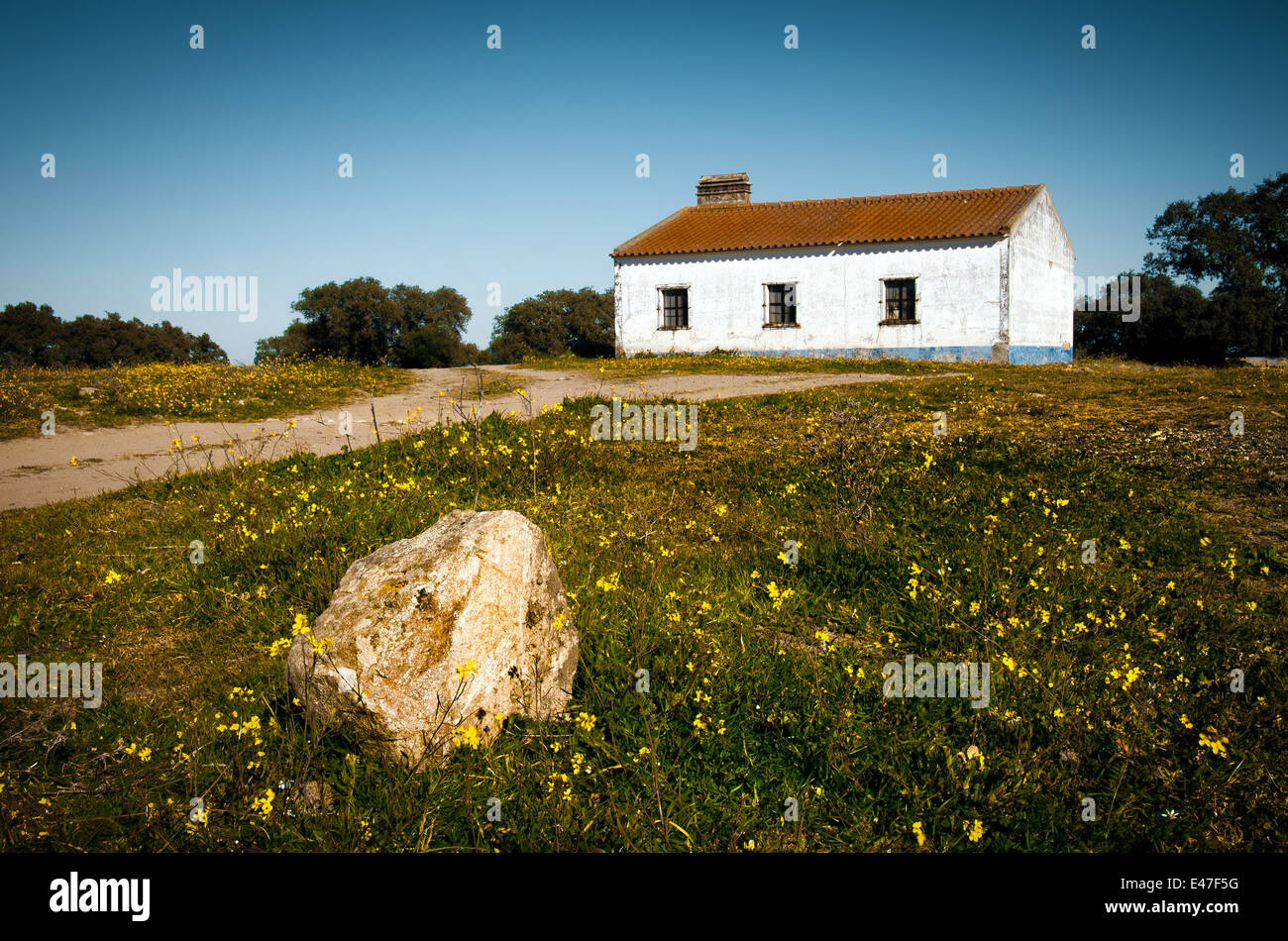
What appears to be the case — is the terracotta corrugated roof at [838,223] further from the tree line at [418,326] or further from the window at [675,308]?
the tree line at [418,326]

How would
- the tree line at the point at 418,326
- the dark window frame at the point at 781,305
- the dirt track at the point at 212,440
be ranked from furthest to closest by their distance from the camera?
the tree line at the point at 418,326 → the dark window frame at the point at 781,305 → the dirt track at the point at 212,440

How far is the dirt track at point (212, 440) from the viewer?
778 centimetres

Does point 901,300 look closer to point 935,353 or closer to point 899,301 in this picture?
point 899,301

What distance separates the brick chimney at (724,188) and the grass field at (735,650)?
23.9 meters

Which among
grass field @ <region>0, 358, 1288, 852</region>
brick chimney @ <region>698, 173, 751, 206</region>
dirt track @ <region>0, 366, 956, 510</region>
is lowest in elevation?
grass field @ <region>0, 358, 1288, 852</region>

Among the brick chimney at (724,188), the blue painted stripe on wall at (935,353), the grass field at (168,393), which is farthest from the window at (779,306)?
the grass field at (168,393)

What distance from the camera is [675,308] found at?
26.4 metres

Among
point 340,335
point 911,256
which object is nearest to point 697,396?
point 911,256

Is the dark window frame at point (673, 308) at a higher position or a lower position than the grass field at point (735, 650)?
higher

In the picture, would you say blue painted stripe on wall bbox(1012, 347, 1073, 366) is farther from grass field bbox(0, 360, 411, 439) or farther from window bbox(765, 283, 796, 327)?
grass field bbox(0, 360, 411, 439)

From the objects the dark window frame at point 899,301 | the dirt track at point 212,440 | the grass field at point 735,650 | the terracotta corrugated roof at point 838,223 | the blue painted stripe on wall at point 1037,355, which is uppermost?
the terracotta corrugated roof at point 838,223

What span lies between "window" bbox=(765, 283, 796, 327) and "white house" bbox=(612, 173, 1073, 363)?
35mm

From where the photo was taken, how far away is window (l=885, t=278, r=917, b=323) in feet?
78.4

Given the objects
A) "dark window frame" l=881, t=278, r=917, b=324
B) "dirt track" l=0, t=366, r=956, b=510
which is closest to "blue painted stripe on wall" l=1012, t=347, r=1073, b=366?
"dark window frame" l=881, t=278, r=917, b=324
